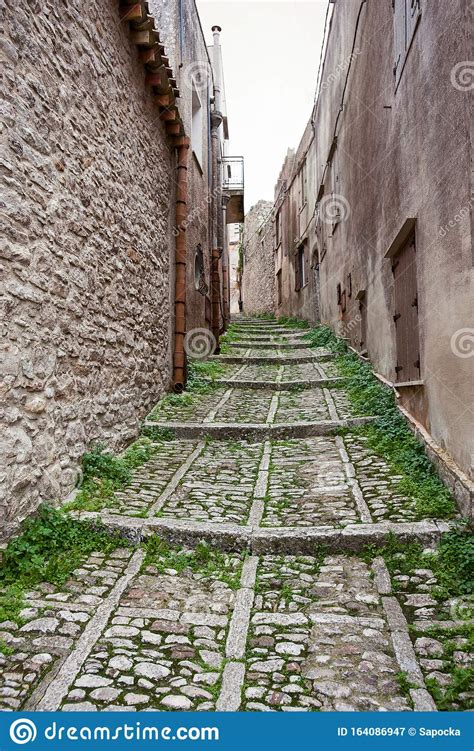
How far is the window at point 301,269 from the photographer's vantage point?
673 inches

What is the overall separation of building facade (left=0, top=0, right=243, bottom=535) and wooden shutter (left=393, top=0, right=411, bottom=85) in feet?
8.51

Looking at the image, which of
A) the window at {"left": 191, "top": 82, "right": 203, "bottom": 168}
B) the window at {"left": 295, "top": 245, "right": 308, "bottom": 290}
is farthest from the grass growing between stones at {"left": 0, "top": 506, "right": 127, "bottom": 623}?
the window at {"left": 295, "top": 245, "right": 308, "bottom": 290}

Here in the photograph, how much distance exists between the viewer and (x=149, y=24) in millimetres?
5535

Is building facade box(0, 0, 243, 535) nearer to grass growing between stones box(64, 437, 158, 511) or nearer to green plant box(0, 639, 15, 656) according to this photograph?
grass growing between stones box(64, 437, 158, 511)

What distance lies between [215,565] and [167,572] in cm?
31

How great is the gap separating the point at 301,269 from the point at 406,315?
41.7 feet

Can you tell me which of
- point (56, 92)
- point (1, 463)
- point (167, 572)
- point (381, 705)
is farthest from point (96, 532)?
point (56, 92)

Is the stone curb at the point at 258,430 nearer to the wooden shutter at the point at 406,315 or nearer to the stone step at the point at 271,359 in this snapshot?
the wooden shutter at the point at 406,315

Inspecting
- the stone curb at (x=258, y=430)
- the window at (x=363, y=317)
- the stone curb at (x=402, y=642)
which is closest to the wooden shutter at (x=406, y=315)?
the stone curb at (x=258, y=430)

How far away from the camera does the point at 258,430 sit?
Result: 605 cm

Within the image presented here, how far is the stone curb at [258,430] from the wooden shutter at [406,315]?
2.73ft

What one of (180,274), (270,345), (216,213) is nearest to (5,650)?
(180,274)

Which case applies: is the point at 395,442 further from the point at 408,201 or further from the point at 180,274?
the point at 180,274

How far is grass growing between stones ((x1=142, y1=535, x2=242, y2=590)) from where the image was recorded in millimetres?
3232
